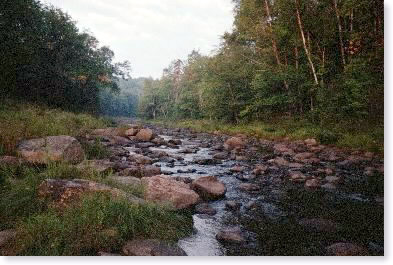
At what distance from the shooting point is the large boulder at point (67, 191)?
3910 mm

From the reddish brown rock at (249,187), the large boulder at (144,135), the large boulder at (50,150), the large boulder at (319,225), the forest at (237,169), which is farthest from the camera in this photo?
the large boulder at (144,135)

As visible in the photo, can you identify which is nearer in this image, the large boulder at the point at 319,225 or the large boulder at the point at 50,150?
the large boulder at the point at 319,225

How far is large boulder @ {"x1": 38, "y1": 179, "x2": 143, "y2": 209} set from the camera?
3910 mm

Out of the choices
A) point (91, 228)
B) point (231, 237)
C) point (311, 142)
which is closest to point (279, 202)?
point (231, 237)

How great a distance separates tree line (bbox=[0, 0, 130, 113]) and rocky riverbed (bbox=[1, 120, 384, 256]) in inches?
461

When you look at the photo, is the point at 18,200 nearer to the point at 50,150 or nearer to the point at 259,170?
the point at 50,150

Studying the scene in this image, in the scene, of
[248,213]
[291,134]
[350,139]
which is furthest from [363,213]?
[291,134]

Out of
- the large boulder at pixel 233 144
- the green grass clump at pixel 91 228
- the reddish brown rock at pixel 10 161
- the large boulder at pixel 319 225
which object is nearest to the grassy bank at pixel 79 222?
the green grass clump at pixel 91 228

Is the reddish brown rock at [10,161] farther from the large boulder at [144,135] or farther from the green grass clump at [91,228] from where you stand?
the large boulder at [144,135]

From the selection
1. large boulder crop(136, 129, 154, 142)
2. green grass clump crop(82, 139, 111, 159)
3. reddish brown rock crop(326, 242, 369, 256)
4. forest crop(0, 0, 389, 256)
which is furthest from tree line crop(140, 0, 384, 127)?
large boulder crop(136, 129, 154, 142)

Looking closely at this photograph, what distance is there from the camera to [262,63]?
18.5 meters

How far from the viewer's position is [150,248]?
341cm

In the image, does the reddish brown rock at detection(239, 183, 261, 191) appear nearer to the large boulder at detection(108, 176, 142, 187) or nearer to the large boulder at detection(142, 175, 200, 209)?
the large boulder at detection(142, 175, 200, 209)

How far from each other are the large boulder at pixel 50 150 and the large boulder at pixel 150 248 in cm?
286
